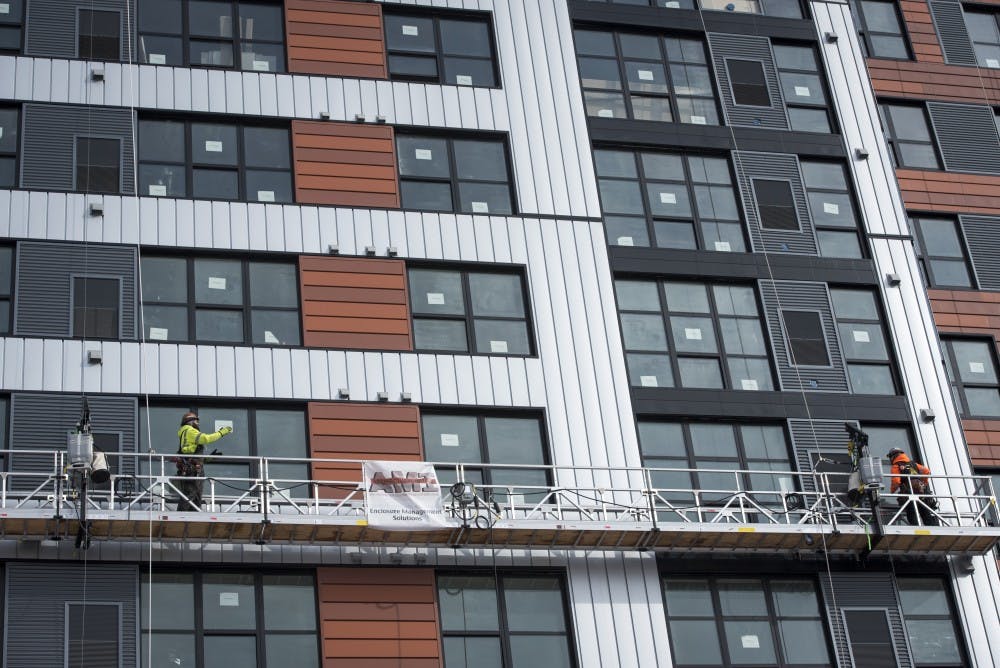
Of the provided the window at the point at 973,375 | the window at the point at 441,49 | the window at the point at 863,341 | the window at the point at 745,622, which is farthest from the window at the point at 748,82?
the window at the point at 745,622

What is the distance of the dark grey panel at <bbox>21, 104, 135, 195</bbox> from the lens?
35031 mm

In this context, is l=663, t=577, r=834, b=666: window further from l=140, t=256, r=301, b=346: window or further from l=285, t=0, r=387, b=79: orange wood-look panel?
l=285, t=0, r=387, b=79: orange wood-look panel

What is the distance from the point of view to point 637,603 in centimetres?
3288

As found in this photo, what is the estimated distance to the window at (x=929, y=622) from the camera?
3434cm

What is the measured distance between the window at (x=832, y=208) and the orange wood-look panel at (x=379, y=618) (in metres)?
13.8

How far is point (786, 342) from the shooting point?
37719 millimetres

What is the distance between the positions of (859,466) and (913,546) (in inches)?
89.2

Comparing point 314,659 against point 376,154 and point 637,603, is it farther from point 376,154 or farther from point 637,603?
point 376,154

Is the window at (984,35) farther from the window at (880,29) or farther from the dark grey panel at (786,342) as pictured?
the dark grey panel at (786,342)

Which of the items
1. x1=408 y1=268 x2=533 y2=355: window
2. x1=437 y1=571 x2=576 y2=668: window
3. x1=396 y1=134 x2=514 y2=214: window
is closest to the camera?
x1=437 y1=571 x2=576 y2=668: window

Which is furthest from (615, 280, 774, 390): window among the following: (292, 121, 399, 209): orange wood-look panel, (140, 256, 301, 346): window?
(140, 256, 301, 346): window

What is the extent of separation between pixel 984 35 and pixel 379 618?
2462 cm

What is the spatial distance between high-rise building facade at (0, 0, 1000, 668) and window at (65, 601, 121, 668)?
0.19 feet

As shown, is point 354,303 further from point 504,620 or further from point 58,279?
point 504,620
